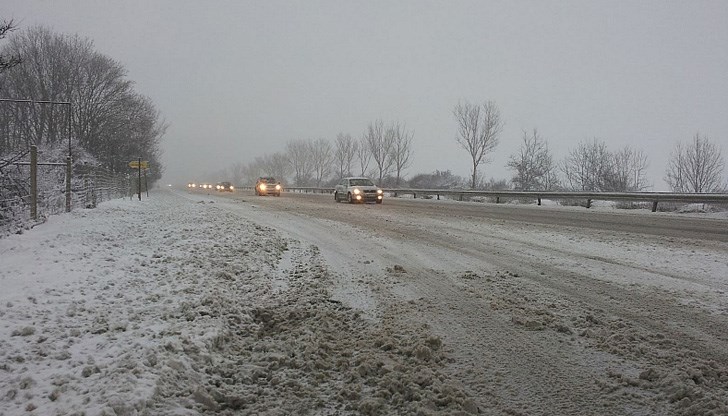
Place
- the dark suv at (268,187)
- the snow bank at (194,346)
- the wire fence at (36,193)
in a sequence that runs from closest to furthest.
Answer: the snow bank at (194,346) → the wire fence at (36,193) → the dark suv at (268,187)

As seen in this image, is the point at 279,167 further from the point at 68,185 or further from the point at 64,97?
the point at 68,185

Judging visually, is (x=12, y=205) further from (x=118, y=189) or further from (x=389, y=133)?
(x=389, y=133)

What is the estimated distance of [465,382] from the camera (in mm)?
3215

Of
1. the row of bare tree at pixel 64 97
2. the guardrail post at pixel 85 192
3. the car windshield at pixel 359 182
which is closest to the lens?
the guardrail post at pixel 85 192

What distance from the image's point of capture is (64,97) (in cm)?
3897

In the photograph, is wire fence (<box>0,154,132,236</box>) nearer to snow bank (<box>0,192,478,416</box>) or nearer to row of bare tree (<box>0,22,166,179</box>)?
snow bank (<box>0,192,478,416</box>)

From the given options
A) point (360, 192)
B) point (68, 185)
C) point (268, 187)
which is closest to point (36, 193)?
point (68, 185)

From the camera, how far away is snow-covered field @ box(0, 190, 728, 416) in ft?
9.64

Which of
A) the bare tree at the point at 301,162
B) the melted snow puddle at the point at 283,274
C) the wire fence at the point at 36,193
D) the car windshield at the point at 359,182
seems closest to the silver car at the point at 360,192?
the car windshield at the point at 359,182

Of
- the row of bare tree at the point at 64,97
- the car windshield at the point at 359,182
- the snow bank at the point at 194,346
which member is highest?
the row of bare tree at the point at 64,97

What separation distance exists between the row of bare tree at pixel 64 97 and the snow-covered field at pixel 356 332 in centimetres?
3381

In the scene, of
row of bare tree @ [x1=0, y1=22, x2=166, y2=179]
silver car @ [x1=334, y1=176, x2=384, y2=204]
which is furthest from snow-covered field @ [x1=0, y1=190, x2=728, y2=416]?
row of bare tree @ [x1=0, y1=22, x2=166, y2=179]

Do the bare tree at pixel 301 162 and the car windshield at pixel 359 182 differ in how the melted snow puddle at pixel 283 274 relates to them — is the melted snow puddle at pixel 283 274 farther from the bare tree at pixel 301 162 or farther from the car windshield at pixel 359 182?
the bare tree at pixel 301 162

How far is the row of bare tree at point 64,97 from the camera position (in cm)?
3659
